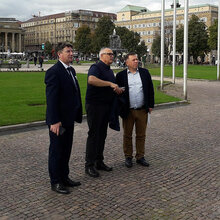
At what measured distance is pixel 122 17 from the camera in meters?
159

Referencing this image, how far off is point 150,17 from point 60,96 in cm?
14462

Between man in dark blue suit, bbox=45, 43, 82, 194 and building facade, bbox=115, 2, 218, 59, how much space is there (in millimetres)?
117338

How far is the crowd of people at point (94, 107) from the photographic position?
5.93 metres

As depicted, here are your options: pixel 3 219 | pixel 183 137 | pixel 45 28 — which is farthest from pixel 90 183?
pixel 45 28

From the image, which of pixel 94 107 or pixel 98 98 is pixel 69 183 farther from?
pixel 98 98

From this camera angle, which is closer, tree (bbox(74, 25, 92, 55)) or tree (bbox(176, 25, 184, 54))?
tree (bbox(176, 25, 184, 54))

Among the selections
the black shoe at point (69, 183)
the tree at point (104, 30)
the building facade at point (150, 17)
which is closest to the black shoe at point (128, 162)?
the black shoe at point (69, 183)

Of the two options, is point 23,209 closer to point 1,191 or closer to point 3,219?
point 3,219

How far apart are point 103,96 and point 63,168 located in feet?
4.72

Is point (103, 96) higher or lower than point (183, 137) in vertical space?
higher

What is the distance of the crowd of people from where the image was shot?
5.93 m

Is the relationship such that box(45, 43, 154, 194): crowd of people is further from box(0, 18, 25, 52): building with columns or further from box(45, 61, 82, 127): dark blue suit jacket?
box(0, 18, 25, 52): building with columns

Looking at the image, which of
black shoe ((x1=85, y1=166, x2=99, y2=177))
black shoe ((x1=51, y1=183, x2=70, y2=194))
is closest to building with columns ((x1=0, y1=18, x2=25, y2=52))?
black shoe ((x1=85, y1=166, x2=99, y2=177))

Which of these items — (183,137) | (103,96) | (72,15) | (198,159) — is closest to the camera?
(103,96)
